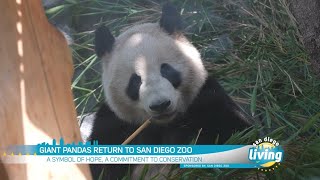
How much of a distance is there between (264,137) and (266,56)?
0.34 metres

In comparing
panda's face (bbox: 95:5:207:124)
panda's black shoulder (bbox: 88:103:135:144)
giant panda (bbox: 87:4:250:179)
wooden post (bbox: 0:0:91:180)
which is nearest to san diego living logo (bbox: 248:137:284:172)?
giant panda (bbox: 87:4:250:179)

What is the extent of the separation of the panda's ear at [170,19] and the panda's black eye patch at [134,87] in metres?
0.24

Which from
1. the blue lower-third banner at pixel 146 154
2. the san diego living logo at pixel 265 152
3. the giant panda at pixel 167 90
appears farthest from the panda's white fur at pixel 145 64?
the san diego living logo at pixel 265 152

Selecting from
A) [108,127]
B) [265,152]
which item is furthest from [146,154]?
[265,152]

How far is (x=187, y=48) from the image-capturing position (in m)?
1.91

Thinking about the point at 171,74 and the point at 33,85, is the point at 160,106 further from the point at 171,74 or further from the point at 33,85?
the point at 33,85

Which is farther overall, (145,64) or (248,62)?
(248,62)

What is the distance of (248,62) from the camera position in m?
1.96

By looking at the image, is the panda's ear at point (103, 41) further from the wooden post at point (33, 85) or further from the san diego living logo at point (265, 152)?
the san diego living logo at point (265, 152)

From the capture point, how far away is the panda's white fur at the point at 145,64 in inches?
73.5

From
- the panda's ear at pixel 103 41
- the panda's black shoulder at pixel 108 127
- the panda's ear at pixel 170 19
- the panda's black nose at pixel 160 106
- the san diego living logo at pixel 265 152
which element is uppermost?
the panda's ear at pixel 170 19

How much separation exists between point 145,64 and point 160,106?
183 millimetres

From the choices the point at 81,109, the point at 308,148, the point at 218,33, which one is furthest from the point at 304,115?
the point at 81,109

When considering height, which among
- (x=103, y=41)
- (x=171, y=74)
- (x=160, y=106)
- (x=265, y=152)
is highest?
(x=103, y=41)
